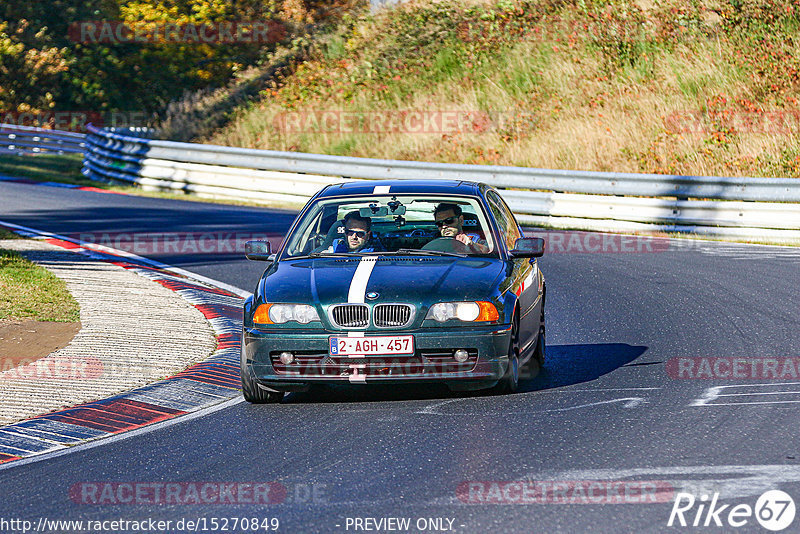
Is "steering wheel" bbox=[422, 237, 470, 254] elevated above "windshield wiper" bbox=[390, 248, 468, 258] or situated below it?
above

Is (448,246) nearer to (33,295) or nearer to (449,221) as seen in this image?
(449,221)

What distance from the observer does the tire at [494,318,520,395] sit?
8012 mm

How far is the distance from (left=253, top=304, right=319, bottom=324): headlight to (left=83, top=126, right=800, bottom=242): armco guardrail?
37.6 feet

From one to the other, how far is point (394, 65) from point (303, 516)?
97.4 feet

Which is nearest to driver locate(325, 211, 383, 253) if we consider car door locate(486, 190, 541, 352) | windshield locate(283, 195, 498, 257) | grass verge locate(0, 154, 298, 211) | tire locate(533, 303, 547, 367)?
windshield locate(283, 195, 498, 257)

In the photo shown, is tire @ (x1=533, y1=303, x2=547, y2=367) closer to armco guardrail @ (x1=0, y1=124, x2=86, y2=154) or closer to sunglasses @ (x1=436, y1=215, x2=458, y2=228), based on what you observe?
sunglasses @ (x1=436, y1=215, x2=458, y2=228)

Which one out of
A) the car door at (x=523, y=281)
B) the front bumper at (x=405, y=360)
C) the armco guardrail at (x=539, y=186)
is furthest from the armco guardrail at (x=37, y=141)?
the front bumper at (x=405, y=360)

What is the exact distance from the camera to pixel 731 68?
27.8 m

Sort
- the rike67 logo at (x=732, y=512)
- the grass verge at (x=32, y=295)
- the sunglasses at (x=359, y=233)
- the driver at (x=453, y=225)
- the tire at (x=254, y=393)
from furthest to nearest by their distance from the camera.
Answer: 1. the grass verge at (x=32, y=295)
2. the sunglasses at (x=359, y=233)
3. the driver at (x=453, y=225)
4. the tire at (x=254, y=393)
5. the rike67 logo at (x=732, y=512)

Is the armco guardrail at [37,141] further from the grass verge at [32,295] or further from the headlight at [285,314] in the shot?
the headlight at [285,314]

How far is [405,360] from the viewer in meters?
7.76

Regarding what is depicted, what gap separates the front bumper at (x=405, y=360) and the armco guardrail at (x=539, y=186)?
10.9m

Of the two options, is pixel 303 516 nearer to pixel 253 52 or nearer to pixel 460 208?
pixel 460 208

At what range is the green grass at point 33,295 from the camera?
1155cm
